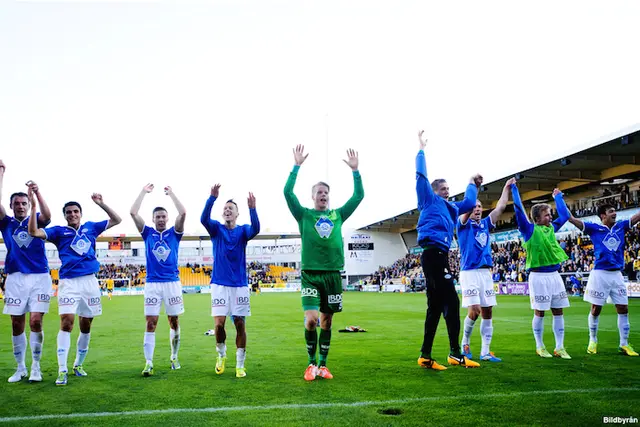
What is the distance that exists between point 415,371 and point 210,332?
7.01 m

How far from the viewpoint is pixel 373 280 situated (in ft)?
185

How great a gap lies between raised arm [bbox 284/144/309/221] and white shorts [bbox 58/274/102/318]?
2.64m

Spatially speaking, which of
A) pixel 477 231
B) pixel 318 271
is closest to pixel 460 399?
pixel 318 271

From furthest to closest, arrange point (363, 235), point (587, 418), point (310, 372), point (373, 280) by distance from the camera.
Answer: point (363, 235) < point (373, 280) < point (310, 372) < point (587, 418)

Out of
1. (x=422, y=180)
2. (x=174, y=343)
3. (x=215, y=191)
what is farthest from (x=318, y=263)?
(x=174, y=343)

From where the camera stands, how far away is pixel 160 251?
724cm

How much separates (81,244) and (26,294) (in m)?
0.89

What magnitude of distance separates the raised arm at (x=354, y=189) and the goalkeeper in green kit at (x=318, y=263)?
0.07m

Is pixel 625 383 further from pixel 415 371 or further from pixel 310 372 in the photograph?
pixel 310 372

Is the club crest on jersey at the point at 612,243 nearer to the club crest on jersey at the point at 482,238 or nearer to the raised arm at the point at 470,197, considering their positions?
the club crest on jersey at the point at 482,238

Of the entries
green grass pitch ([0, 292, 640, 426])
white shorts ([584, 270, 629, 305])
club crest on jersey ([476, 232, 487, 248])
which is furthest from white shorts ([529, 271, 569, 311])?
club crest on jersey ([476, 232, 487, 248])

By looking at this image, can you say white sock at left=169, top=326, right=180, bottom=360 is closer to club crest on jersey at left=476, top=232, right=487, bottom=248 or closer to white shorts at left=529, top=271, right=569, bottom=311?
club crest on jersey at left=476, top=232, right=487, bottom=248

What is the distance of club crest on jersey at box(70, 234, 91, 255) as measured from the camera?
6777 mm

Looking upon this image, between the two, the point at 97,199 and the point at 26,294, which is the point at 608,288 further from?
the point at 26,294
